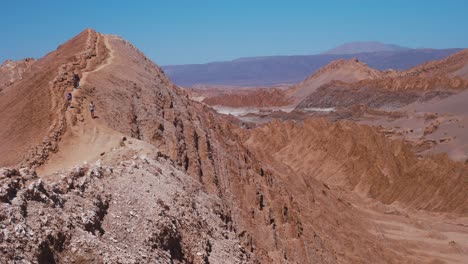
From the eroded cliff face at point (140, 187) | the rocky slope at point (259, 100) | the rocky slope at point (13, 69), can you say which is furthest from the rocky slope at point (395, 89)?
the rocky slope at point (13, 69)

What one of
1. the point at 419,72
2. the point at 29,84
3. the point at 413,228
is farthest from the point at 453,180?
the point at 419,72

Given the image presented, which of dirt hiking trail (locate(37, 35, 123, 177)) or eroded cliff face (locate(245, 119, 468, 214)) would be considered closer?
dirt hiking trail (locate(37, 35, 123, 177))

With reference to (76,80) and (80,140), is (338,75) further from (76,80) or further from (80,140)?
(80,140)

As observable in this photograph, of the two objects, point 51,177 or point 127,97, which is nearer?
point 51,177

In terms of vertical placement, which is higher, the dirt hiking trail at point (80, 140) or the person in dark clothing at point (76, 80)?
the person in dark clothing at point (76, 80)

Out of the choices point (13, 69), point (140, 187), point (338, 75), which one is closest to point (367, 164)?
point (13, 69)

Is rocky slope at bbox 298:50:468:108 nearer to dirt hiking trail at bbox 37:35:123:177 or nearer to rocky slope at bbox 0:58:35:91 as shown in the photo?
rocky slope at bbox 0:58:35:91

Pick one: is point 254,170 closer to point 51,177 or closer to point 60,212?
point 51,177

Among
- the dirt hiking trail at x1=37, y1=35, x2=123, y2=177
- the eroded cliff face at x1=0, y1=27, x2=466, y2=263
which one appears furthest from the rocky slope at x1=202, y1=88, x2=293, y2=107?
the dirt hiking trail at x1=37, y1=35, x2=123, y2=177

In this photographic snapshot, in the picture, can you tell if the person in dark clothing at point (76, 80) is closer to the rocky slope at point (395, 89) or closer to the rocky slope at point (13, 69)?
the rocky slope at point (13, 69)

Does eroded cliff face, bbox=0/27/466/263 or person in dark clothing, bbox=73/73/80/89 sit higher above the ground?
person in dark clothing, bbox=73/73/80/89

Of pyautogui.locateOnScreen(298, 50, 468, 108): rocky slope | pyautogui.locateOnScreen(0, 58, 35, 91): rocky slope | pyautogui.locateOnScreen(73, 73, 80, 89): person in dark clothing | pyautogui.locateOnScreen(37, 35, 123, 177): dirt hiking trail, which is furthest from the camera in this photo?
pyautogui.locateOnScreen(298, 50, 468, 108): rocky slope
